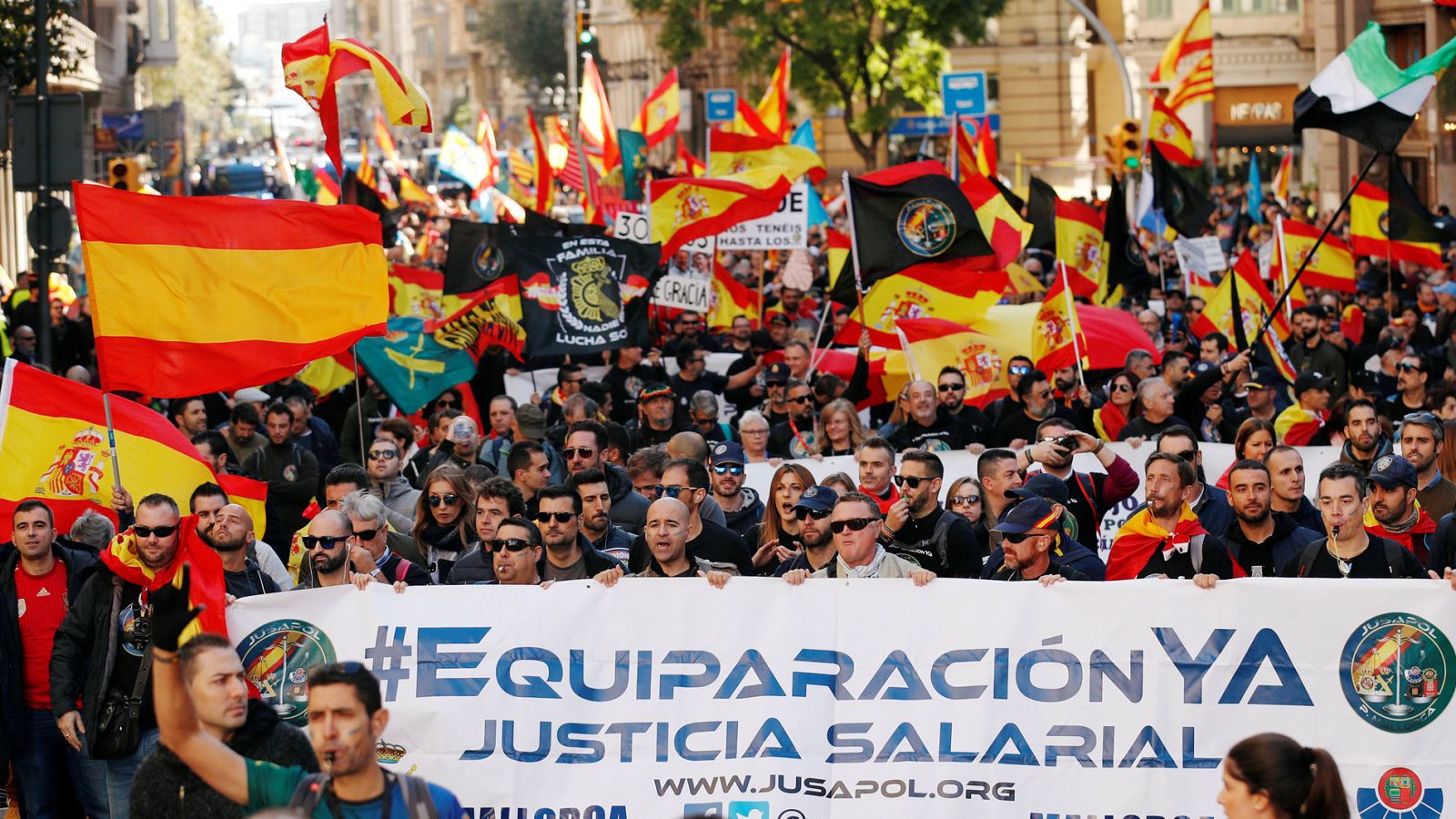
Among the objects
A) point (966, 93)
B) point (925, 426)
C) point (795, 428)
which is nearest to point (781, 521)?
point (925, 426)

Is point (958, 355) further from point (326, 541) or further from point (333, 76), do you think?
point (326, 541)

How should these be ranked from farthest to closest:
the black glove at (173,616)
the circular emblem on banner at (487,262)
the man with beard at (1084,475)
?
the circular emblem on banner at (487,262)
the man with beard at (1084,475)
the black glove at (173,616)

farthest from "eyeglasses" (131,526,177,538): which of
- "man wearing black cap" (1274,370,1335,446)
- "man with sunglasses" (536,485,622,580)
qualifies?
"man wearing black cap" (1274,370,1335,446)

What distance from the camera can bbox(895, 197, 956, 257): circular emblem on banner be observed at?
575 inches

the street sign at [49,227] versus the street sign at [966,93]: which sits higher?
the street sign at [966,93]

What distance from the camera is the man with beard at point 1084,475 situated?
31.3ft

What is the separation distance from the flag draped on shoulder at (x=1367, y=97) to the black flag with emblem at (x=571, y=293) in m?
4.74

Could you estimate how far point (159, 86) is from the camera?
202 feet

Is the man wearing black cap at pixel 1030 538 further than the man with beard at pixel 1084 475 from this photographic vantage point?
No

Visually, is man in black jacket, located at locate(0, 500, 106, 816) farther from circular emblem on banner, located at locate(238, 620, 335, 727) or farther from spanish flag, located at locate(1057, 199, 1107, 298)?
spanish flag, located at locate(1057, 199, 1107, 298)

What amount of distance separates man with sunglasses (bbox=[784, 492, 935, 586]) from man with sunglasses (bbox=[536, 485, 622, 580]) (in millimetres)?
1001

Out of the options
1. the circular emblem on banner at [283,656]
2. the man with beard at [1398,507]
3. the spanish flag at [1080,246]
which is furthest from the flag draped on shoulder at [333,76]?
the spanish flag at [1080,246]

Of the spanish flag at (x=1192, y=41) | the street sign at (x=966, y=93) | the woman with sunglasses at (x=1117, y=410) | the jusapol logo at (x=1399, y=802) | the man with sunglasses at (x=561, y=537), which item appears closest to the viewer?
the jusapol logo at (x=1399, y=802)

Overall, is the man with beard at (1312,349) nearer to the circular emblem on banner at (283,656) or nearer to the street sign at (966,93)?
the circular emblem on banner at (283,656)
